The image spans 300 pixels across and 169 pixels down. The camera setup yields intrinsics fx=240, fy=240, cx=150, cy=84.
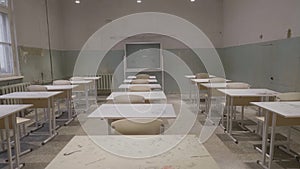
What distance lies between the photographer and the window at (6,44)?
17.1ft

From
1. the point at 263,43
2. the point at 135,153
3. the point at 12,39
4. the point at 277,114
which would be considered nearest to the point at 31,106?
the point at 135,153

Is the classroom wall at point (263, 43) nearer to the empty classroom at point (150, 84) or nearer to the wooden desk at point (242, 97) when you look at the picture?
the empty classroom at point (150, 84)

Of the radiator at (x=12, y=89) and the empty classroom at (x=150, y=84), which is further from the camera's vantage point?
the radiator at (x=12, y=89)

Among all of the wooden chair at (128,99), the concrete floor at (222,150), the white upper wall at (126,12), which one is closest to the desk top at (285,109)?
the concrete floor at (222,150)

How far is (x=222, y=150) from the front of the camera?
3.50 metres

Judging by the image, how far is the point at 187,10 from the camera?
8.44 meters

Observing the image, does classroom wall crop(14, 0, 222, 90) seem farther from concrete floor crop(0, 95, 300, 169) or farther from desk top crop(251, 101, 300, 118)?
desk top crop(251, 101, 300, 118)

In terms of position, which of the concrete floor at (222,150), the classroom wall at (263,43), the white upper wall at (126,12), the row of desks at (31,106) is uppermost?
the white upper wall at (126,12)

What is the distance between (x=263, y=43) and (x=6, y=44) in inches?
229

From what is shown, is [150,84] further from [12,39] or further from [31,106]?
[12,39]

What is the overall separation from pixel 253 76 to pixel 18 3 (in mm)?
5963

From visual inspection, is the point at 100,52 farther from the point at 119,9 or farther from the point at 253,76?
the point at 253,76

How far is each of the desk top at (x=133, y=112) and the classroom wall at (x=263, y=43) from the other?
2844mm

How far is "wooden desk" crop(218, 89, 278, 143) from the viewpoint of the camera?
3654 mm
